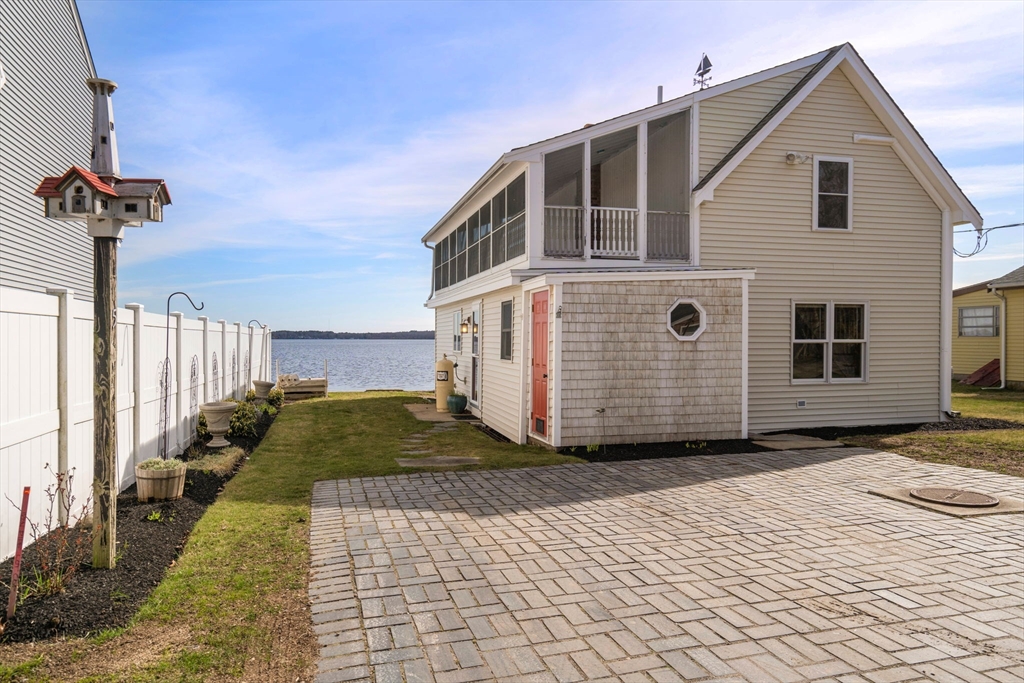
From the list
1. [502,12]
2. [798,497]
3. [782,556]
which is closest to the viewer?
[782,556]

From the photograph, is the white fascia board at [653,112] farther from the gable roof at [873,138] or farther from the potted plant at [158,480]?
the potted plant at [158,480]

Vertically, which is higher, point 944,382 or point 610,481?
point 944,382

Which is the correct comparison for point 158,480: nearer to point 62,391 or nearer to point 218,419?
point 62,391

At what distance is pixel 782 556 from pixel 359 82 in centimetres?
1088

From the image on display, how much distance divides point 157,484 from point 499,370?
25.8ft

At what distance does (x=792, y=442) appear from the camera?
11.7 m

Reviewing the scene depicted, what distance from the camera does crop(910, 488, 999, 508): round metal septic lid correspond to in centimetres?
720

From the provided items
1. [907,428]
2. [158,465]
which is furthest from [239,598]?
[907,428]

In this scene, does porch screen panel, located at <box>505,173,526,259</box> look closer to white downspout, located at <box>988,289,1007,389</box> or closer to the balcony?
the balcony

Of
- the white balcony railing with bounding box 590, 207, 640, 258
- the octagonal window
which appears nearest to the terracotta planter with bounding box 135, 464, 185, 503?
the octagonal window

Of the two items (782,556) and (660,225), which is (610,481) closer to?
(782,556)

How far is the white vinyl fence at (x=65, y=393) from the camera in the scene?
502cm

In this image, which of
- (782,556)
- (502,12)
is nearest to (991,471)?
(782,556)

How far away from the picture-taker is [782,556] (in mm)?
5594
